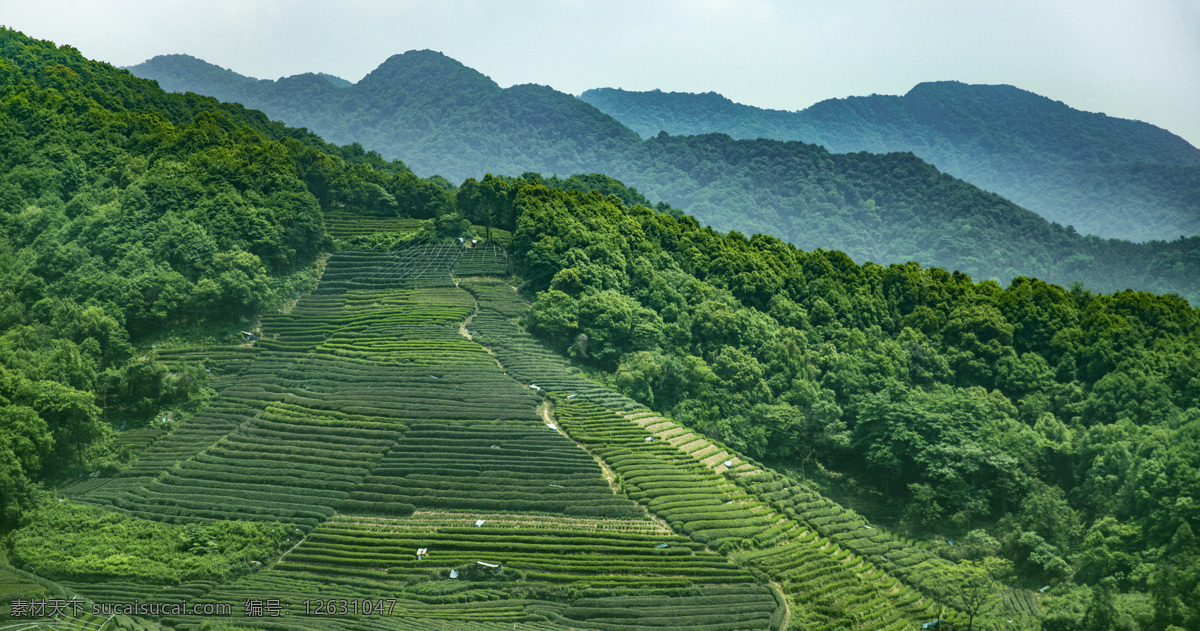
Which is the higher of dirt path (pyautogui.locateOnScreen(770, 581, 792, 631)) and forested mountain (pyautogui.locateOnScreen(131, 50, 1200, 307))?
forested mountain (pyautogui.locateOnScreen(131, 50, 1200, 307))

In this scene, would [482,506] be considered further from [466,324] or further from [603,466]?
[466,324]

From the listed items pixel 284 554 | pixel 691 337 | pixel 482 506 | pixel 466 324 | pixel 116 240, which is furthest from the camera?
pixel 691 337

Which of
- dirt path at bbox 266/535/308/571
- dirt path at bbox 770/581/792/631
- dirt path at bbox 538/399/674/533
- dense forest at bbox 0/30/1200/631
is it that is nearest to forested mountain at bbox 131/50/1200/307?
dense forest at bbox 0/30/1200/631

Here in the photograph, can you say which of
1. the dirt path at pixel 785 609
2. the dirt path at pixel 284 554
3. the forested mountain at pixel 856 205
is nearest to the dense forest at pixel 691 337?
the dirt path at pixel 284 554

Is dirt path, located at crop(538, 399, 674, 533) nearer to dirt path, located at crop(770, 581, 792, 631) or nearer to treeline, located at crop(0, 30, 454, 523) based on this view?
dirt path, located at crop(770, 581, 792, 631)

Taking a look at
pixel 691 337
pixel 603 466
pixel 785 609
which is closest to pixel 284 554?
pixel 603 466

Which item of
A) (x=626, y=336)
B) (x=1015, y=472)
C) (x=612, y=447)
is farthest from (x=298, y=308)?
(x=1015, y=472)
